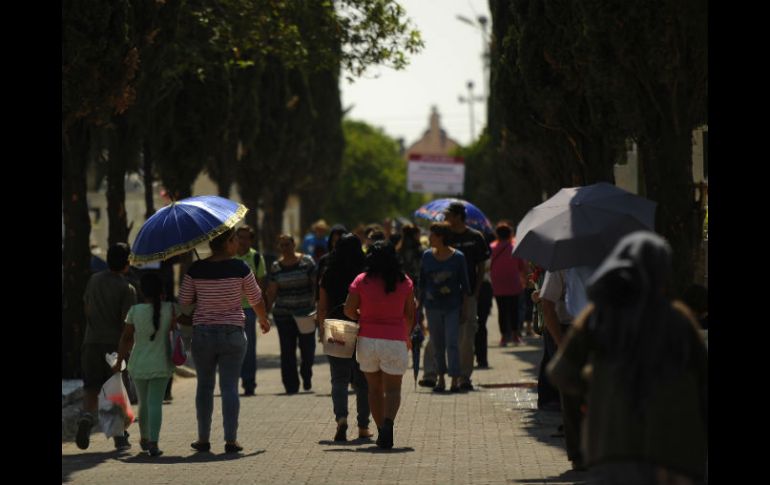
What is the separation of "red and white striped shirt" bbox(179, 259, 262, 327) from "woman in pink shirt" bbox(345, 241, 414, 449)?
77cm

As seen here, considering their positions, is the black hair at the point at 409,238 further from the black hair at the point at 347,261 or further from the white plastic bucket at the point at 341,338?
the white plastic bucket at the point at 341,338

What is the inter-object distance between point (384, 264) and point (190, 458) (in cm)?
191

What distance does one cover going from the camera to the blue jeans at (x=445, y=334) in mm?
15523

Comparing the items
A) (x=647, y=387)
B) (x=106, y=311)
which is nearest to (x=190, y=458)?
(x=106, y=311)

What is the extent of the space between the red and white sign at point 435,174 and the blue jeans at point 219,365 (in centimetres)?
5122

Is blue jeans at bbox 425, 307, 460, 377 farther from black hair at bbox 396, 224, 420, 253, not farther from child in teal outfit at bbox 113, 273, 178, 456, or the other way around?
child in teal outfit at bbox 113, 273, 178, 456

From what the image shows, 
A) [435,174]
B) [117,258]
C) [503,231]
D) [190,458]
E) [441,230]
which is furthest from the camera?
[435,174]

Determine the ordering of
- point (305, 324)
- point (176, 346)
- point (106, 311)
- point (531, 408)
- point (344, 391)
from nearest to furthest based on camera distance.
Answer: point (176, 346) → point (344, 391) → point (106, 311) → point (531, 408) → point (305, 324)

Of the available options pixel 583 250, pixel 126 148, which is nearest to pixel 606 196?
pixel 583 250

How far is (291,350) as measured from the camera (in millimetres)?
16203

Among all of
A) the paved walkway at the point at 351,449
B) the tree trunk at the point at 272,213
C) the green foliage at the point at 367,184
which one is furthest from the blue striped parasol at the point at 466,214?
the green foliage at the point at 367,184

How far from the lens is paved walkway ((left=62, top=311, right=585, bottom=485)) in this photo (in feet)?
33.8

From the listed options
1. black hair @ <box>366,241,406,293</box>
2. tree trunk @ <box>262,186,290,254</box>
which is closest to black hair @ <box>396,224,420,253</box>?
black hair @ <box>366,241,406,293</box>

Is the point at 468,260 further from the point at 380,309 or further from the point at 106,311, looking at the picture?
the point at 380,309
